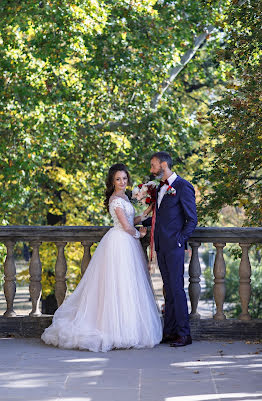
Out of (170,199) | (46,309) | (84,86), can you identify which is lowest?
(46,309)

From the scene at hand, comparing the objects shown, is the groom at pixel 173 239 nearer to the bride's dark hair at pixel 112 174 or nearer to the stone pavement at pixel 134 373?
the stone pavement at pixel 134 373

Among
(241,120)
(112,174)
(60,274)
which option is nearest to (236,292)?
(241,120)

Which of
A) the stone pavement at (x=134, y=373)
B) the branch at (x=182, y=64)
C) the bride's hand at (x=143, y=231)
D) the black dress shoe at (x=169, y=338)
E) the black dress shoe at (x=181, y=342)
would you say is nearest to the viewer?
the stone pavement at (x=134, y=373)

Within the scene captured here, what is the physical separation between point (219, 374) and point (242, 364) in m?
0.44

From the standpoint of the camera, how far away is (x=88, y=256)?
7.67 meters

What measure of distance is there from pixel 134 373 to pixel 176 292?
137 centimetres

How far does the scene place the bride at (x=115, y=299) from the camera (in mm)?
6863

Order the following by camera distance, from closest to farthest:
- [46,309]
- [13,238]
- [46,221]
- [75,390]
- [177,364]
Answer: [75,390] → [177,364] → [13,238] → [46,309] → [46,221]

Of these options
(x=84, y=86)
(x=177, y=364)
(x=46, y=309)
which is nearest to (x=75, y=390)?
(x=177, y=364)

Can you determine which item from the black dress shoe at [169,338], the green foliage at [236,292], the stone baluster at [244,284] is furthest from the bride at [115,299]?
the green foliage at [236,292]

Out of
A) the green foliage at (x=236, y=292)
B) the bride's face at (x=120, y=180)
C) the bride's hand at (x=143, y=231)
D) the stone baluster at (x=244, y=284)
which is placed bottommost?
the green foliage at (x=236, y=292)

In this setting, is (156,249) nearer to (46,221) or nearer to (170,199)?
(170,199)

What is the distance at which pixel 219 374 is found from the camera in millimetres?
5820

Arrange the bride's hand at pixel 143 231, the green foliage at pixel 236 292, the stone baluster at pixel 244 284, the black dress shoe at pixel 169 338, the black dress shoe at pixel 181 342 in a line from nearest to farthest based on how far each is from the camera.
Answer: the black dress shoe at pixel 181 342 < the black dress shoe at pixel 169 338 < the stone baluster at pixel 244 284 < the bride's hand at pixel 143 231 < the green foliage at pixel 236 292
